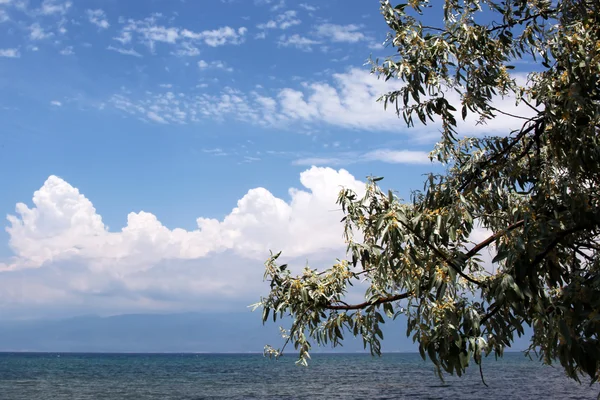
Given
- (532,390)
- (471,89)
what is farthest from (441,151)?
(532,390)

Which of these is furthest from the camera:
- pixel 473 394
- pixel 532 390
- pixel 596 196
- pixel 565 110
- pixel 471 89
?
pixel 532 390

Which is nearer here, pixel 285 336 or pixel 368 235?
pixel 368 235

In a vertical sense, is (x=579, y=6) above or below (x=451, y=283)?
above

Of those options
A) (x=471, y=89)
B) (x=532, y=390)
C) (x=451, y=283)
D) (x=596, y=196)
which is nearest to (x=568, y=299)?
(x=451, y=283)

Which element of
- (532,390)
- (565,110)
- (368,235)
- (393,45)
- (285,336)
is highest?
(393,45)

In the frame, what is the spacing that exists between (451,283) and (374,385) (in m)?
53.3

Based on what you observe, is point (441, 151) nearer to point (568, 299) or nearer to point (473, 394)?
point (568, 299)

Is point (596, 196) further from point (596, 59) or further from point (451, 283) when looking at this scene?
point (451, 283)

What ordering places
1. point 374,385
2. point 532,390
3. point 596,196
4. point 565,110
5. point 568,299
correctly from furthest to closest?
point 374,385 < point 532,390 < point 596,196 < point 565,110 < point 568,299

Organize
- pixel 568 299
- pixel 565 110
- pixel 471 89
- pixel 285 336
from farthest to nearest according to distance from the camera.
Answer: pixel 285 336, pixel 471 89, pixel 565 110, pixel 568 299

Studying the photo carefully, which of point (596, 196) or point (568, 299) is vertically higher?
point (596, 196)

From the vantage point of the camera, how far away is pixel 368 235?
8117 mm

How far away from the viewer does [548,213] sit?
758 centimetres

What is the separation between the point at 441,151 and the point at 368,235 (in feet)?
10.0
